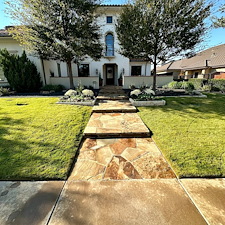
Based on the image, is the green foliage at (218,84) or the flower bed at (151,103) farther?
the green foliage at (218,84)

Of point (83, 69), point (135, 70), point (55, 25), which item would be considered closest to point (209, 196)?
point (55, 25)

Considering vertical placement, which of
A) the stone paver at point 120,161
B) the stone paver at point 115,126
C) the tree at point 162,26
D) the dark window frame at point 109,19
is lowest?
the stone paver at point 120,161

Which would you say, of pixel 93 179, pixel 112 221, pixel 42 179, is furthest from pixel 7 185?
pixel 112 221

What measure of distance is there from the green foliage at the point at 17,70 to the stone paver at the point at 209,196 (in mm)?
11034

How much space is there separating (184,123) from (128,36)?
5852 mm

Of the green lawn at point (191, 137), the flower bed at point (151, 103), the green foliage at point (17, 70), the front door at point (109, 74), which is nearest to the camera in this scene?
the green lawn at point (191, 137)

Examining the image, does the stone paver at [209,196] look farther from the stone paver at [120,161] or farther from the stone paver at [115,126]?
the stone paver at [115,126]

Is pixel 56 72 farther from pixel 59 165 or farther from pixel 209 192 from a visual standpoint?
pixel 209 192

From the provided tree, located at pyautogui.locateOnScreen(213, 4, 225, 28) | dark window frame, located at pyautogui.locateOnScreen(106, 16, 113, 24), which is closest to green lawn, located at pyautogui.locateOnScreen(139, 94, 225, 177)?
tree, located at pyautogui.locateOnScreen(213, 4, 225, 28)

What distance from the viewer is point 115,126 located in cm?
413

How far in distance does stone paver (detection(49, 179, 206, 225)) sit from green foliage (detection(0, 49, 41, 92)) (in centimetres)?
992

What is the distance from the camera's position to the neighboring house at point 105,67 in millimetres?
10663

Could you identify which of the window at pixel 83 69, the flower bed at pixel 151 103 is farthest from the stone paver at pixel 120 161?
the window at pixel 83 69

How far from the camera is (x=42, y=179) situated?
217cm
